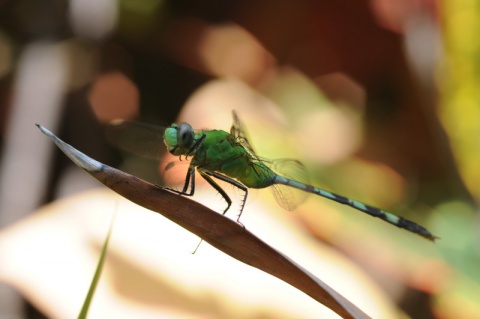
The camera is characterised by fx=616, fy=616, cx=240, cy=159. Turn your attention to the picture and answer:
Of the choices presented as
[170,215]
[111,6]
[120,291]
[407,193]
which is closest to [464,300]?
[407,193]

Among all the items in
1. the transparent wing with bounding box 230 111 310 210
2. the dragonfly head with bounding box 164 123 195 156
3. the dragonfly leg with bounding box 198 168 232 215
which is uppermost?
the transparent wing with bounding box 230 111 310 210

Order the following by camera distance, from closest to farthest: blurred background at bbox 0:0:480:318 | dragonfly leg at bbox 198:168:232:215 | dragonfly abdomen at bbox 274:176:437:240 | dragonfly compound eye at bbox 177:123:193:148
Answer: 1. dragonfly compound eye at bbox 177:123:193:148
2. dragonfly leg at bbox 198:168:232:215
3. dragonfly abdomen at bbox 274:176:437:240
4. blurred background at bbox 0:0:480:318

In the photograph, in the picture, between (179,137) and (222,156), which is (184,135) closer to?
(179,137)

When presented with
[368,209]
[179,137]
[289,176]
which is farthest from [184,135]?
[368,209]

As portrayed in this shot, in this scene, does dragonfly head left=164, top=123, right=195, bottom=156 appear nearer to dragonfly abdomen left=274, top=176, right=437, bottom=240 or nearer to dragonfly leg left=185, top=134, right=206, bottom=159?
dragonfly leg left=185, top=134, right=206, bottom=159

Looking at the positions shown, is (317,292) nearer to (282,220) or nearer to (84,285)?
(84,285)

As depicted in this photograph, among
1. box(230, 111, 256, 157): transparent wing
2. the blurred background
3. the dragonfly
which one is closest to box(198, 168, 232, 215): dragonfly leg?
the dragonfly

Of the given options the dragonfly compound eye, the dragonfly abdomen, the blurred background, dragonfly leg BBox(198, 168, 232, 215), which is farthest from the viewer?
the blurred background
